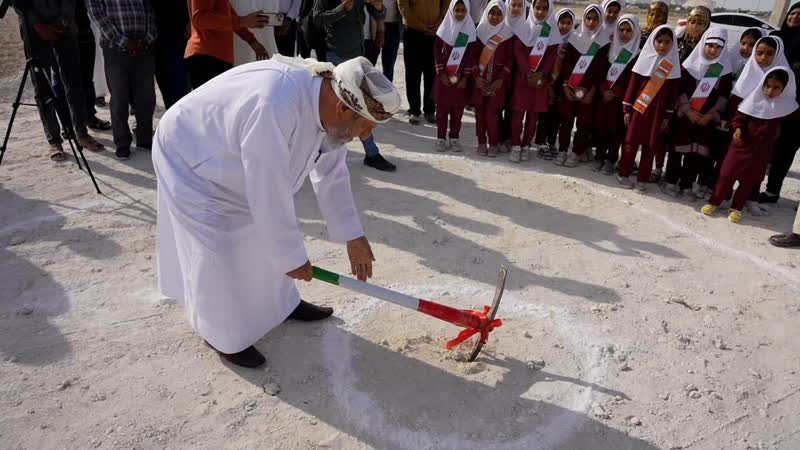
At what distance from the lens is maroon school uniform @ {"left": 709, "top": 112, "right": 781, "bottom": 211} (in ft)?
16.4

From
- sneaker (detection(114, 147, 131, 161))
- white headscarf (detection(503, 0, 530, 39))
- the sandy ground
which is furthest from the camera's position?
white headscarf (detection(503, 0, 530, 39))

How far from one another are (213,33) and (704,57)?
14.1 ft

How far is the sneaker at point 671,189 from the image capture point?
18.7 ft

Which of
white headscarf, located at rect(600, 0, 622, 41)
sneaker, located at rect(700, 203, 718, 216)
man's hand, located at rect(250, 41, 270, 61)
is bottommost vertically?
sneaker, located at rect(700, 203, 718, 216)

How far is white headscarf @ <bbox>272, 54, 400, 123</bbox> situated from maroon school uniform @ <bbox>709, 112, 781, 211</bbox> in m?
3.91

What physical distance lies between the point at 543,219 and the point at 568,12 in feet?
8.22

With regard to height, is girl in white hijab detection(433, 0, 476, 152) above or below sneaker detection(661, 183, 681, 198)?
above

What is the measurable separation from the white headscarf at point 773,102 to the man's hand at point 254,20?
4.22 m

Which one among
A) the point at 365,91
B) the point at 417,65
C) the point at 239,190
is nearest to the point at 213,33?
the point at 239,190

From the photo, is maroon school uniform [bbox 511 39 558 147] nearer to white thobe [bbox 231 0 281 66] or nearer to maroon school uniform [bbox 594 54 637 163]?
maroon school uniform [bbox 594 54 637 163]

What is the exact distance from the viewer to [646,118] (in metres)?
5.54

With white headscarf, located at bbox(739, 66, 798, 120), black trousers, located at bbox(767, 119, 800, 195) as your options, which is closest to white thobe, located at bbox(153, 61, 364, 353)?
white headscarf, located at bbox(739, 66, 798, 120)

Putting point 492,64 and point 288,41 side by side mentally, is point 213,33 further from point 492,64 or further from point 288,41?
point 492,64

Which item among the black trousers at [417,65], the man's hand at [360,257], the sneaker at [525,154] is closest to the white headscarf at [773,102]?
the sneaker at [525,154]
